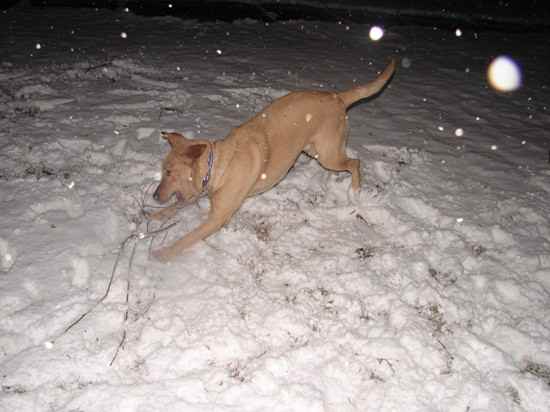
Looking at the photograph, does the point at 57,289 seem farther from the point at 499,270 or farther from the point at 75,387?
the point at 499,270

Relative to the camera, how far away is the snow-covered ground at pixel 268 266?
2.77 m

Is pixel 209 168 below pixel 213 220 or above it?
above

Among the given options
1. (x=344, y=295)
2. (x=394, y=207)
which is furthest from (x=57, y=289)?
(x=394, y=207)

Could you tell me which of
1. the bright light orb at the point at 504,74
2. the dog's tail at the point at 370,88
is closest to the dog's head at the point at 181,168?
the dog's tail at the point at 370,88

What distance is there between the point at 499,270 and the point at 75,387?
3.82 m

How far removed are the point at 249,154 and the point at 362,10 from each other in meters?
13.3

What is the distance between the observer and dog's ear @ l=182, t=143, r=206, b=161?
3.13 m

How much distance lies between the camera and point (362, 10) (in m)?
14.5

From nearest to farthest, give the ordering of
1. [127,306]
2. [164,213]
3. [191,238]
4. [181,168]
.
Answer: [127,306] < [181,168] < [191,238] < [164,213]

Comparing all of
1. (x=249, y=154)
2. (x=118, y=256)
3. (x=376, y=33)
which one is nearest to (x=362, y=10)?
(x=376, y=33)

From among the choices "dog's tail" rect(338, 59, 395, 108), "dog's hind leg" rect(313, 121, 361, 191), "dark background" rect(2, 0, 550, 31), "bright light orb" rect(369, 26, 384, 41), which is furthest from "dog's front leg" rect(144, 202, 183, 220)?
"bright light orb" rect(369, 26, 384, 41)

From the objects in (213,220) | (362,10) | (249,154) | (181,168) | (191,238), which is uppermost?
(362,10)

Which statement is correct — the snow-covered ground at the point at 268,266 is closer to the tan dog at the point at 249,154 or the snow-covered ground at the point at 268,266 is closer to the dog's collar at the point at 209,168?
the tan dog at the point at 249,154

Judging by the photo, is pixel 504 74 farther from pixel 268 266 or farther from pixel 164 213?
pixel 164 213
